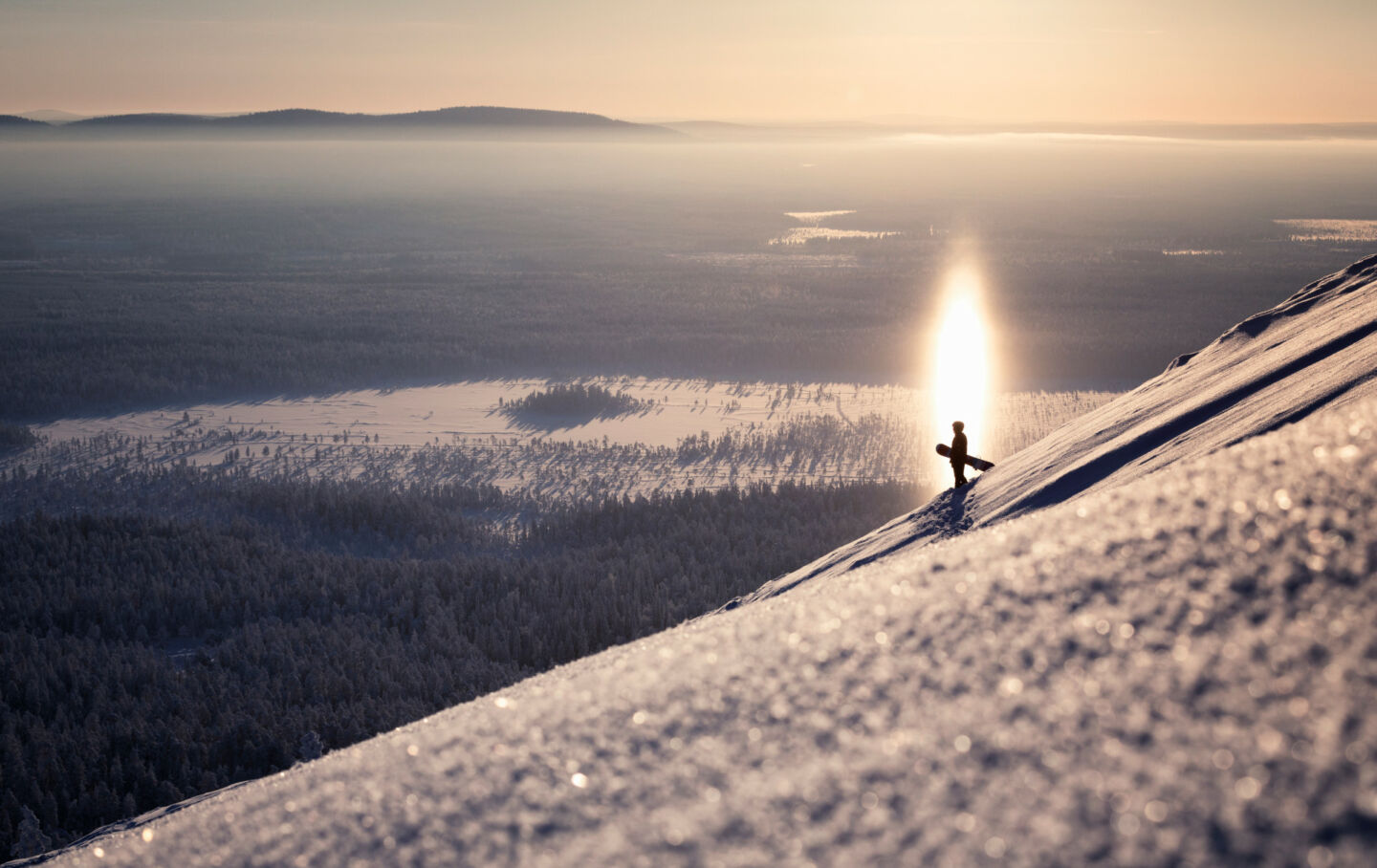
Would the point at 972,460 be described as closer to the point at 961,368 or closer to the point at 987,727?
the point at 987,727

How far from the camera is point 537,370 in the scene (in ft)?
108

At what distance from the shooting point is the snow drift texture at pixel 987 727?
1.09 metres

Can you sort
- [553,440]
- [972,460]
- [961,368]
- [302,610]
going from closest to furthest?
[972,460] < [302,610] < [553,440] < [961,368]

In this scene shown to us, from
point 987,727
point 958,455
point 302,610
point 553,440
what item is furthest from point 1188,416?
point 553,440

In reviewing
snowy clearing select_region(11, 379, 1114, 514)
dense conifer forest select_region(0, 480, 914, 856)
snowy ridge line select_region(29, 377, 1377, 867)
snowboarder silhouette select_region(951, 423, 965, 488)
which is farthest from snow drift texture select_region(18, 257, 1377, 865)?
snowy clearing select_region(11, 379, 1114, 514)

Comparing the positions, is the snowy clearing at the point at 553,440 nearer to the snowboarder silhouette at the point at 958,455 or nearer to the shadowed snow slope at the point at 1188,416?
the shadowed snow slope at the point at 1188,416

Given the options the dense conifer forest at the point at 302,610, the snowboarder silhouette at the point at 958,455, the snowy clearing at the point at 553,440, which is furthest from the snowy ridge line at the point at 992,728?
the snowy clearing at the point at 553,440

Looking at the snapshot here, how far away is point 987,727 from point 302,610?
484 inches

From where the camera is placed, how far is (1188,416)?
15.0 ft

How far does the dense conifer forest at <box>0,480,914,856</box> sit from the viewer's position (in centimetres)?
841

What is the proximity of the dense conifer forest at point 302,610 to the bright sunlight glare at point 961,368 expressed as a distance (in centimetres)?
837

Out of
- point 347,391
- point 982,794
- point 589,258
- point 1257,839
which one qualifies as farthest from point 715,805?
point 589,258

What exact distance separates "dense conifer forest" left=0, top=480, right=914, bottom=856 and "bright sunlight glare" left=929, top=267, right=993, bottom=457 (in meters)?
8.37

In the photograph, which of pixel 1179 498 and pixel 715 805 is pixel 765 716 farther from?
pixel 1179 498
